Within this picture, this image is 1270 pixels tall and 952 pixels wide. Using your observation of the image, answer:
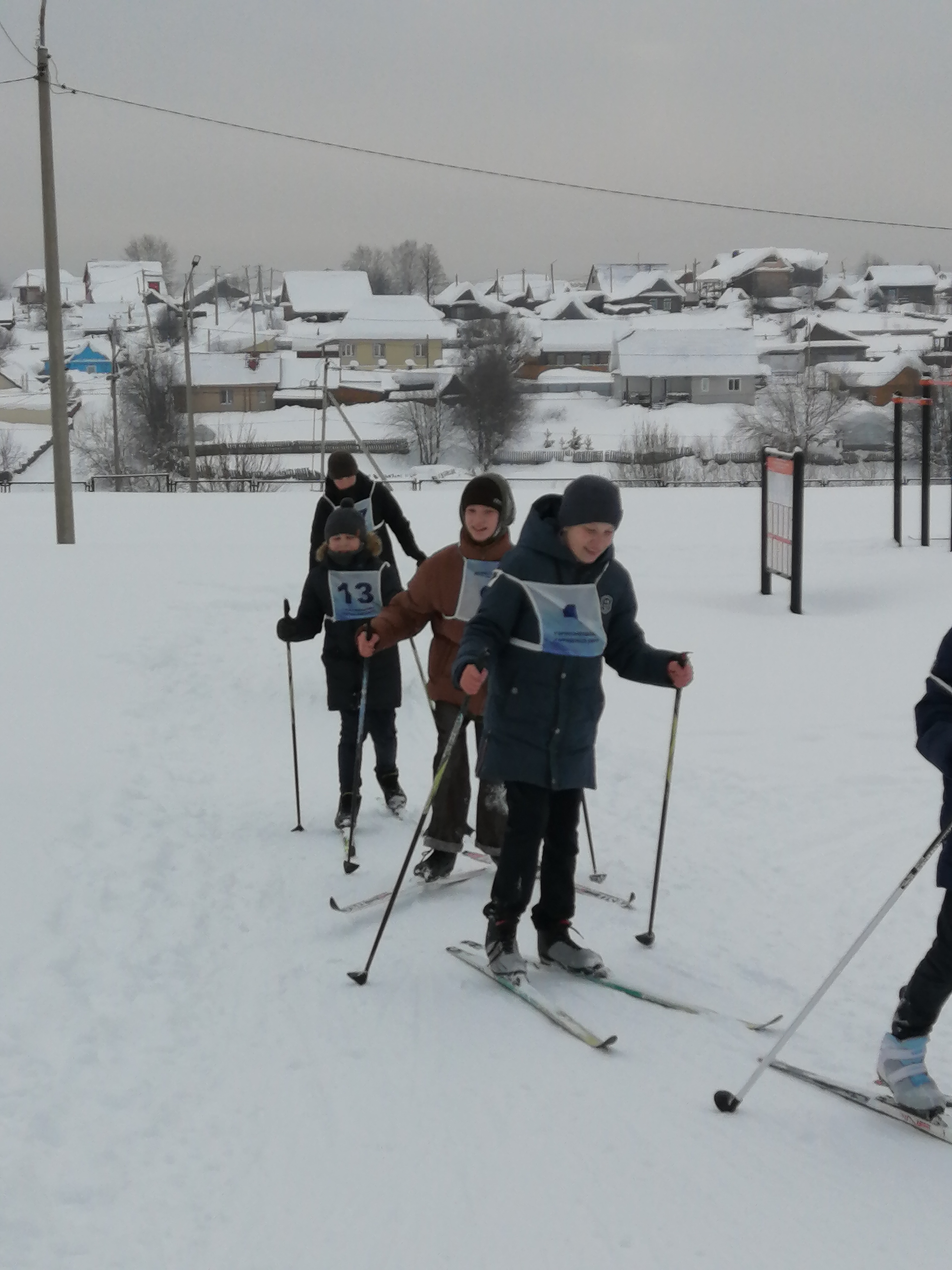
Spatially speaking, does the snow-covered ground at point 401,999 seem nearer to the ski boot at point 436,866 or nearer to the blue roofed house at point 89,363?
the ski boot at point 436,866

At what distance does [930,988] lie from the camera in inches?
129

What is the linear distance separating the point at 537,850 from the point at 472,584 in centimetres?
127

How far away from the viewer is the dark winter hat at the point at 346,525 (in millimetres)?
5844

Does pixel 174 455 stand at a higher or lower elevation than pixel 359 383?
lower

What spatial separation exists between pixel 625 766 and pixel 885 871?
80.3 inches

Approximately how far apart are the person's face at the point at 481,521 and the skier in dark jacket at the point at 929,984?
207 cm

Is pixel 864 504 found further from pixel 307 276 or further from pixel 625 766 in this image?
pixel 307 276

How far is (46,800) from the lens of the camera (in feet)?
17.3

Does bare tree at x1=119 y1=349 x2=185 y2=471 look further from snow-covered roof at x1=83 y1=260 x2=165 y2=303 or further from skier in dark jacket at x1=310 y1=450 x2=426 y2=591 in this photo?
snow-covered roof at x1=83 y1=260 x2=165 y2=303

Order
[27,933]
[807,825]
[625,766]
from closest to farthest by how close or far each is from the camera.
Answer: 1. [27,933]
2. [807,825]
3. [625,766]

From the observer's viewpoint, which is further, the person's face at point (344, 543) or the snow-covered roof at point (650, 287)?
the snow-covered roof at point (650, 287)

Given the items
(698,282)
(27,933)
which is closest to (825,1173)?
(27,933)

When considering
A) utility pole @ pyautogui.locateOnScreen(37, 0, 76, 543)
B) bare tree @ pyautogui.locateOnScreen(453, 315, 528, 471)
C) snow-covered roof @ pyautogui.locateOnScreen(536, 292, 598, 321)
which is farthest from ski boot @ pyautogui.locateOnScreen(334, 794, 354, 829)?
snow-covered roof @ pyautogui.locateOnScreen(536, 292, 598, 321)

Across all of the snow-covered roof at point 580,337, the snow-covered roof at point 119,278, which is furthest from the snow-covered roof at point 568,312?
the snow-covered roof at point 119,278
